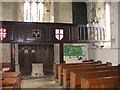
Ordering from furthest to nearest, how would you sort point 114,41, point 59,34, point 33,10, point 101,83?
point 33,10 < point 114,41 < point 59,34 < point 101,83

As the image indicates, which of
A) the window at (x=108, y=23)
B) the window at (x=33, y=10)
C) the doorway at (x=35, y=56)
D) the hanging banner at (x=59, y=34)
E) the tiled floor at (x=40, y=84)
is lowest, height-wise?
the tiled floor at (x=40, y=84)

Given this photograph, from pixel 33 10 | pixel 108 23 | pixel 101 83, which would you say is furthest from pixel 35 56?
pixel 101 83

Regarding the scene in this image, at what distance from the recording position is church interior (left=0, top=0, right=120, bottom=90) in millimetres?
4843

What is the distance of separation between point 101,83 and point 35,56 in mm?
5401

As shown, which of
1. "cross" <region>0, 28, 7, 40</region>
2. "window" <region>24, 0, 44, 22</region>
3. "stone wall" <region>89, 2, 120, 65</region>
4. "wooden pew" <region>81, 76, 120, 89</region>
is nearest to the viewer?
"wooden pew" <region>81, 76, 120, 89</region>

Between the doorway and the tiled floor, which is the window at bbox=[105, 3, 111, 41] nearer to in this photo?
the doorway

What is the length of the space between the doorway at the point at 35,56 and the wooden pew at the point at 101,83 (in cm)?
513

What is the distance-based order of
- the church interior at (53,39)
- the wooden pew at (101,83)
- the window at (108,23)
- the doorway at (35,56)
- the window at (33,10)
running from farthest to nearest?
the window at (33,10) → the doorway at (35,56) → the window at (108,23) → the church interior at (53,39) → the wooden pew at (101,83)

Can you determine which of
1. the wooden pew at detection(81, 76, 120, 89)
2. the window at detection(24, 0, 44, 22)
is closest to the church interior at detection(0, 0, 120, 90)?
the window at detection(24, 0, 44, 22)

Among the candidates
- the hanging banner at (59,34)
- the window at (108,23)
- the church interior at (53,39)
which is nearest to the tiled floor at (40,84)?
the church interior at (53,39)

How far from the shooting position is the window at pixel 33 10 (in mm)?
7906

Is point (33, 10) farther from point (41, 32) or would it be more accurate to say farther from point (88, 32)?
point (88, 32)

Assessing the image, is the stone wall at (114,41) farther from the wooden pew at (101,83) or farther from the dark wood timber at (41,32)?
the wooden pew at (101,83)

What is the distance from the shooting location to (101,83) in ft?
6.45
